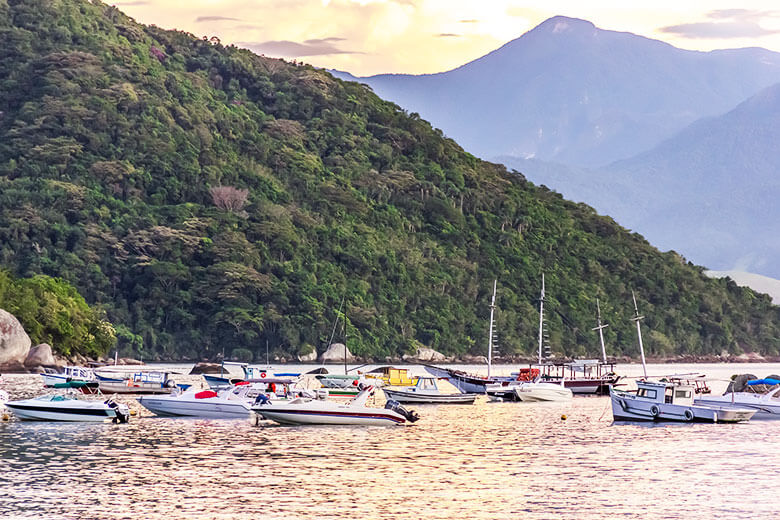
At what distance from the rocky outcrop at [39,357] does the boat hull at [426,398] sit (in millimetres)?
57412

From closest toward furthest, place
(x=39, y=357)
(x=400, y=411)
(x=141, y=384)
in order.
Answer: (x=400, y=411)
(x=141, y=384)
(x=39, y=357)

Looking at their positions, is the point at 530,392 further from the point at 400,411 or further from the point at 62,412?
the point at 62,412

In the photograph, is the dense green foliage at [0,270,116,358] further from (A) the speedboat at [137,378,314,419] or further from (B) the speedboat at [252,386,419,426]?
(B) the speedboat at [252,386,419,426]

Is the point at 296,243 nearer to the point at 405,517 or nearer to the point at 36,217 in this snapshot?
the point at 36,217

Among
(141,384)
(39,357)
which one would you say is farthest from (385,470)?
(39,357)

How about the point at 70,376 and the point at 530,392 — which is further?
the point at 70,376

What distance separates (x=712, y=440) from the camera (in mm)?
60281

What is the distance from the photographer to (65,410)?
6469 centimetres

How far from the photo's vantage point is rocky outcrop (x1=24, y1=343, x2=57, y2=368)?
5029 inches

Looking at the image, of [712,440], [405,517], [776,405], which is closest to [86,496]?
[405,517]

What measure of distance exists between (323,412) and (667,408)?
2063 centimetres

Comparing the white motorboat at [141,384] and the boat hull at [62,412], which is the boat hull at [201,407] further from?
the white motorboat at [141,384]

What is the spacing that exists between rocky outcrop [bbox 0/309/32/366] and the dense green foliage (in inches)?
414

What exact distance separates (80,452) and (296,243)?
146 metres
